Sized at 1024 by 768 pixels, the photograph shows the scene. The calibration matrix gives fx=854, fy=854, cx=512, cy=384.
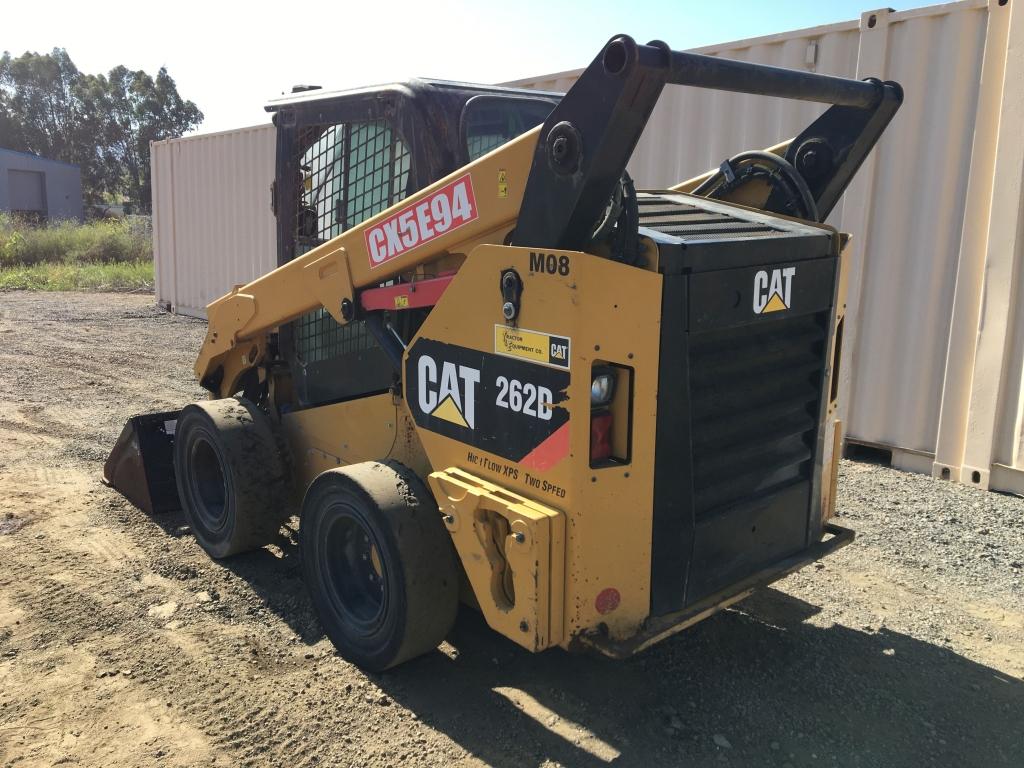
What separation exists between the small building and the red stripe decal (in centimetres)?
4125

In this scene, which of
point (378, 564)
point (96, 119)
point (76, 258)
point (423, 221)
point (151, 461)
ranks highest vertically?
point (96, 119)

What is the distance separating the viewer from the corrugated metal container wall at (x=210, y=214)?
1191 cm

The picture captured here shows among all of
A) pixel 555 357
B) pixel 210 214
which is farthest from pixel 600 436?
pixel 210 214

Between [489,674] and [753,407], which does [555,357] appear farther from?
[489,674]

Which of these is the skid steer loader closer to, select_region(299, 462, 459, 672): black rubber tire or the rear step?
select_region(299, 462, 459, 672): black rubber tire

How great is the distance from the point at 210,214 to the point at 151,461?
900 centimetres

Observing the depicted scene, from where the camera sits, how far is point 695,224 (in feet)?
9.49

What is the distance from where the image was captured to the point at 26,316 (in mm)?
13625

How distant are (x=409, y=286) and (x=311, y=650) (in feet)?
4.88

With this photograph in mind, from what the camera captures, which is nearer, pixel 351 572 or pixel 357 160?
pixel 351 572

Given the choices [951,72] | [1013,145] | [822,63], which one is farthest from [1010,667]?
[822,63]

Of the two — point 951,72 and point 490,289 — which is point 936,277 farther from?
point 490,289

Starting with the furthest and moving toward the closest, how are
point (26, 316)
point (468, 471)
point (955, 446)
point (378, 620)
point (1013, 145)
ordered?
point (26, 316) < point (955, 446) < point (1013, 145) < point (378, 620) < point (468, 471)

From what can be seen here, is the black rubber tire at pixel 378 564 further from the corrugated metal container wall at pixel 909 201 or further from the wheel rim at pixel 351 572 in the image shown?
the corrugated metal container wall at pixel 909 201
